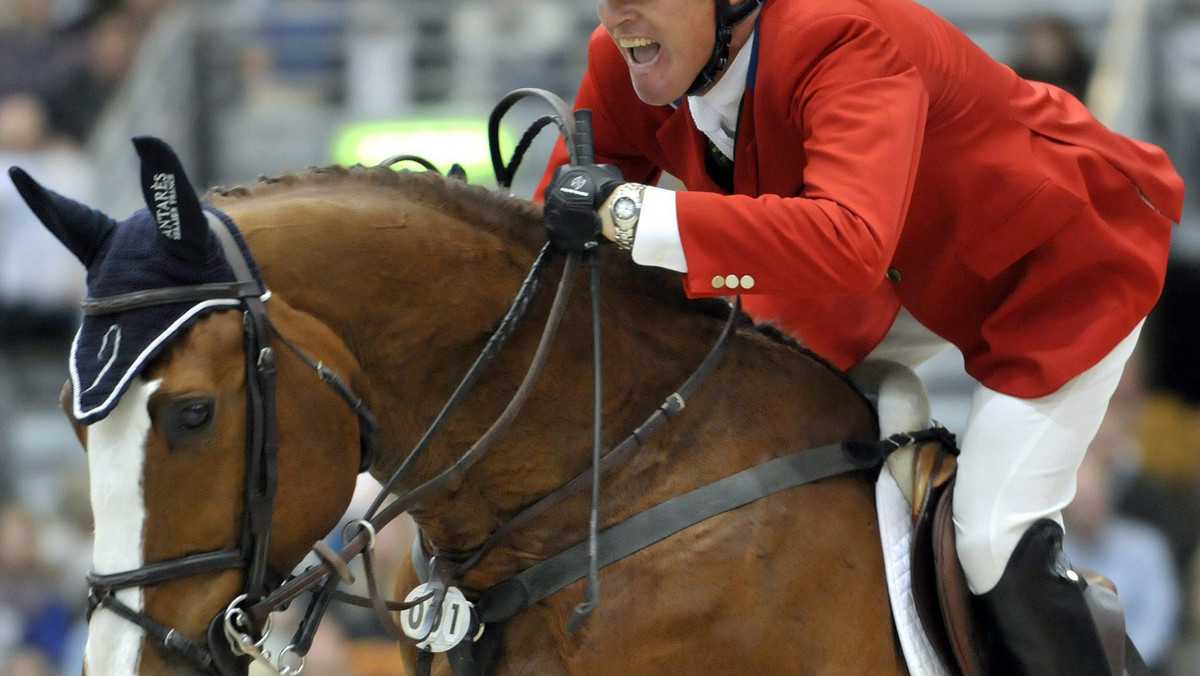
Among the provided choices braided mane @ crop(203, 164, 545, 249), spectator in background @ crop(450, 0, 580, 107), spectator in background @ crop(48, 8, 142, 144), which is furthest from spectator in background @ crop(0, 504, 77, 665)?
braided mane @ crop(203, 164, 545, 249)

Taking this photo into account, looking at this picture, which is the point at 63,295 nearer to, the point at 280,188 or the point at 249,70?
the point at 249,70

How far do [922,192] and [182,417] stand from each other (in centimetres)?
143

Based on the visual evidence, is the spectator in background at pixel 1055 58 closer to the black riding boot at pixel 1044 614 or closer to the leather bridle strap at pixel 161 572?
the black riding boot at pixel 1044 614

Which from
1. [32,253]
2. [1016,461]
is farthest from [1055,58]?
[32,253]

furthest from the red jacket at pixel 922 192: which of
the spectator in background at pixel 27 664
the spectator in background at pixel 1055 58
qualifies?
the spectator in background at pixel 27 664

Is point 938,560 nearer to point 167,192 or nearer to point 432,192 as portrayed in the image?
point 432,192

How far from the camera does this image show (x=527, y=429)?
7.83 ft

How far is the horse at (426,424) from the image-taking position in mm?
2045

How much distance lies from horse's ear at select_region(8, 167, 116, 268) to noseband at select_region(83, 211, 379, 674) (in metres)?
0.11

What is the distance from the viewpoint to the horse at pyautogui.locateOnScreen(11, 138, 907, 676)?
2045 millimetres

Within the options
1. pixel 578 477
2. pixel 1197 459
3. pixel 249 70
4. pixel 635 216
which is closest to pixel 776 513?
pixel 578 477

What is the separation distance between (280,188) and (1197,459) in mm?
5881

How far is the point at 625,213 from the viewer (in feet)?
7.36

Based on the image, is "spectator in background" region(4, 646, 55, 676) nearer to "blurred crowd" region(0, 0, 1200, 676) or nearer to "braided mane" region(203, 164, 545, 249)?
"blurred crowd" region(0, 0, 1200, 676)
